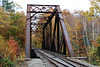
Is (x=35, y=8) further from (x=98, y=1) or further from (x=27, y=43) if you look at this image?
(x=98, y=1)

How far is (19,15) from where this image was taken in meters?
18.1

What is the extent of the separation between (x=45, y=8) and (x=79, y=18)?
16964 millimetres

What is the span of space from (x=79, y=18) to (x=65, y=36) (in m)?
20.2

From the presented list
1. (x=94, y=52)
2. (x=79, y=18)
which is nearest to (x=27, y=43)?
(x=94, y=52)

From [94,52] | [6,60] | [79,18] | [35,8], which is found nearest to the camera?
[6,60]

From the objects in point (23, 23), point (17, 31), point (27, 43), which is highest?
point (23, 23)

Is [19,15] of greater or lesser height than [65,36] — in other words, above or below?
above

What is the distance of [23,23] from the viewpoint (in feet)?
57.6

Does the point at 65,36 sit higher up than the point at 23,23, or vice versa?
the point at 23,23

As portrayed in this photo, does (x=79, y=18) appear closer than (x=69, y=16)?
A: Yes

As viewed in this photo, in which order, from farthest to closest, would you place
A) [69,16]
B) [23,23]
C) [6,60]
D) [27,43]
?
1. [69,16]
2. [23,23]
3. [27,43]
4. [6,60]

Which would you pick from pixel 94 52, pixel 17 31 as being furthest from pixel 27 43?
pixel 17 31

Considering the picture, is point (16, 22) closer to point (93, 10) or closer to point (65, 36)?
point (65, 36)

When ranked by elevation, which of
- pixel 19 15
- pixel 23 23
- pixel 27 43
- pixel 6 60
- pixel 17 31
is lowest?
pixel 6 60
